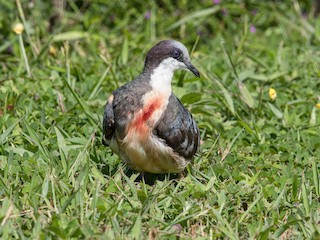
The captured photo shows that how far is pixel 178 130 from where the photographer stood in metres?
5.00

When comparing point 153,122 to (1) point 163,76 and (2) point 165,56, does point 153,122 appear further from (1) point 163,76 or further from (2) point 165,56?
(2) point 165,56

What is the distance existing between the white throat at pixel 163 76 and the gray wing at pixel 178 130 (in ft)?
0.35

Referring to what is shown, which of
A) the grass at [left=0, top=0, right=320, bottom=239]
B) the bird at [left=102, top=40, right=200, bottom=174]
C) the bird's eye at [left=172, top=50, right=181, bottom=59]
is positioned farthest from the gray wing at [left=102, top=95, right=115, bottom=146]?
the bird's eye at [left=172, top=50, right=181, bottom=59]

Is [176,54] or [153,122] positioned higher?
[176,54]

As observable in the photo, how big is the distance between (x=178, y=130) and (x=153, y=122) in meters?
0.22

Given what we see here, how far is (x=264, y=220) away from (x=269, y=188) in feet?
1.35

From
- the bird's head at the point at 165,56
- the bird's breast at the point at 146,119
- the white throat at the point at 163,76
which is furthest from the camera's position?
the bird's head at the point at 165,56

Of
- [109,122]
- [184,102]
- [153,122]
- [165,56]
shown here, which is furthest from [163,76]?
[184,102]

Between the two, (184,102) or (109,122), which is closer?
(109,122)

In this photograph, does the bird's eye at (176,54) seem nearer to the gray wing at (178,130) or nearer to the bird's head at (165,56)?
the bird's head at (165,56)

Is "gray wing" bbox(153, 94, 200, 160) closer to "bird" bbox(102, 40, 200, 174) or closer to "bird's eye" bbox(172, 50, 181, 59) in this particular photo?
"bird" bbox(102, 40, 200, 174)

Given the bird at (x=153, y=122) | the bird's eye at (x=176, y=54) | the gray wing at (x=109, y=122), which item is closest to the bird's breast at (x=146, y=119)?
the bird at (x=153, y=122)

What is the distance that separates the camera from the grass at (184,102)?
14.4 ft

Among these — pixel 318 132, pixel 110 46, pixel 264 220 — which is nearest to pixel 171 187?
pixel 264 220
